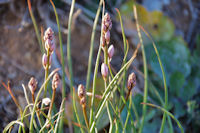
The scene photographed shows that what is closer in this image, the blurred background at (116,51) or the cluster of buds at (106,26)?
the cluster of buds at (106,26)

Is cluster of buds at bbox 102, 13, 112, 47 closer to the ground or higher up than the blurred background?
higher up

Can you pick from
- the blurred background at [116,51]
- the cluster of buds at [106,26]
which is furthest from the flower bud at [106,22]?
the blurred background at [116,51]

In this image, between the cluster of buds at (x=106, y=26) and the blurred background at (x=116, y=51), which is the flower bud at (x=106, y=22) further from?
the blurred background at (x=116, y=51)

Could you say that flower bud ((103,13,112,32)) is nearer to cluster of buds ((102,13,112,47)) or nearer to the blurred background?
cluster of buds ((102,13,112,47))

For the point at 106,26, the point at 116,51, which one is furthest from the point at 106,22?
the point at 116,51

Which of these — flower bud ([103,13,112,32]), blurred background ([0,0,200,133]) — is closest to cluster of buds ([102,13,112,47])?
flower bud ([103,13,112,32])

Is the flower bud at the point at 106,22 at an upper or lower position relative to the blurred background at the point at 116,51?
upper

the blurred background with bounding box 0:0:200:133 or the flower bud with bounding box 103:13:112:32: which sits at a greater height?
the flower bud with bounding box 103:13:112:32

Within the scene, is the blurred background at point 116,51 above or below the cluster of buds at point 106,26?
below

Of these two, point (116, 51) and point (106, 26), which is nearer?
point (106, 26)

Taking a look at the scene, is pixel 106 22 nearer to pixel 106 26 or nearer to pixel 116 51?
pixel 106 26

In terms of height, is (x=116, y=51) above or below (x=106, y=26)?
below

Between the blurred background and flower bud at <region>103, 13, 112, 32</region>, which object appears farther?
the blurred background

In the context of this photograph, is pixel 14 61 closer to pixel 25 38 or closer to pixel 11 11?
pixel 25 38
